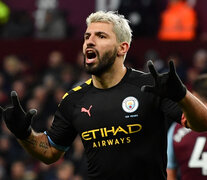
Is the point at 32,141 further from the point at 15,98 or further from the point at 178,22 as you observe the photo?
the point at 178,22

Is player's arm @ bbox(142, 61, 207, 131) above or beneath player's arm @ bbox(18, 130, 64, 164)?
above

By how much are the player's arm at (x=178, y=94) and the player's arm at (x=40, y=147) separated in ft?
3.81

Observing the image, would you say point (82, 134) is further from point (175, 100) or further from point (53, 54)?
point (53, 54)

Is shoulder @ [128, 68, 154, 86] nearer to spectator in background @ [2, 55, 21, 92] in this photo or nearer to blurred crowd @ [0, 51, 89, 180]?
blurred crowd @ [0, 51, 89, 180]

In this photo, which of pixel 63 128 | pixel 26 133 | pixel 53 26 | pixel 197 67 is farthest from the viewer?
pixel 53 26

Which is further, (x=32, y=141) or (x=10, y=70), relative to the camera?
(x=10, y=70)

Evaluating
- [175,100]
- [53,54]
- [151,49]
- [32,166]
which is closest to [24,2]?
[53,54]

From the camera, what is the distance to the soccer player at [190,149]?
5.56 metres

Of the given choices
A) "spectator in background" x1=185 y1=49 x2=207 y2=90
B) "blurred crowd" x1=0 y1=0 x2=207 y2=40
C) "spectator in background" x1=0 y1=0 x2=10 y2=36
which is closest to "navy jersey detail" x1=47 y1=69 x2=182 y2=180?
"spectator in background" x1=185 y1=49 x2=207 y2=90

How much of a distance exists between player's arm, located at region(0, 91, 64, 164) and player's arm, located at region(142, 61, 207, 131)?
1.01 metres

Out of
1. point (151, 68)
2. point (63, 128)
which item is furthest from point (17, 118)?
point (151, 68)

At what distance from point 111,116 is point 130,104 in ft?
0.52

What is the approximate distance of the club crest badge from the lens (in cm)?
472

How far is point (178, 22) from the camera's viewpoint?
12.6 meters
